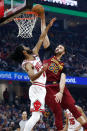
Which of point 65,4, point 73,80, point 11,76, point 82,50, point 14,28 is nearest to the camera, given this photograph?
point 11,76

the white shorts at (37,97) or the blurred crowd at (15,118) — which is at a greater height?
the white shorts at (37,97)

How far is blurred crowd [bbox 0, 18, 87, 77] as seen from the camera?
2014cm

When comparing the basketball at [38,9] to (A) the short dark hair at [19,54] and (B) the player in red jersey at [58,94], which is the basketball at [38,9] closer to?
(B) the player in red jersey at [58,94]

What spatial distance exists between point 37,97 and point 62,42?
17898 mm

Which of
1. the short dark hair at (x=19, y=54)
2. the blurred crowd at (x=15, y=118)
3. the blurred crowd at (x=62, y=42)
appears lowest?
the blurred crowd at (x=15, y=118)

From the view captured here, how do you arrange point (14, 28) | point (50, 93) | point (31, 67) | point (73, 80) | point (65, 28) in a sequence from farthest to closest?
point (65, 28)
point (14, 28)
point (73, 80)
point (50, 93)
point (31, 67)

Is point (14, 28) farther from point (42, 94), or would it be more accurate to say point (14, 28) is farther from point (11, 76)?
point (42, 94)

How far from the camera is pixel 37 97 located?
6.72 meters

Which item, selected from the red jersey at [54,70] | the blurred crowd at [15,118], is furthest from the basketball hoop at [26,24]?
the blurred crowd at [15,118]

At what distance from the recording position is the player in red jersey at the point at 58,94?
→ 701 cm

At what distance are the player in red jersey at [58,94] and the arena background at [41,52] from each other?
840 centimetres

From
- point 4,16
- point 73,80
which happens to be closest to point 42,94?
point 4,16

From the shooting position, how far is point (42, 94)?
6770 mm

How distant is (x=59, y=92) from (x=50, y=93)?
334mm
